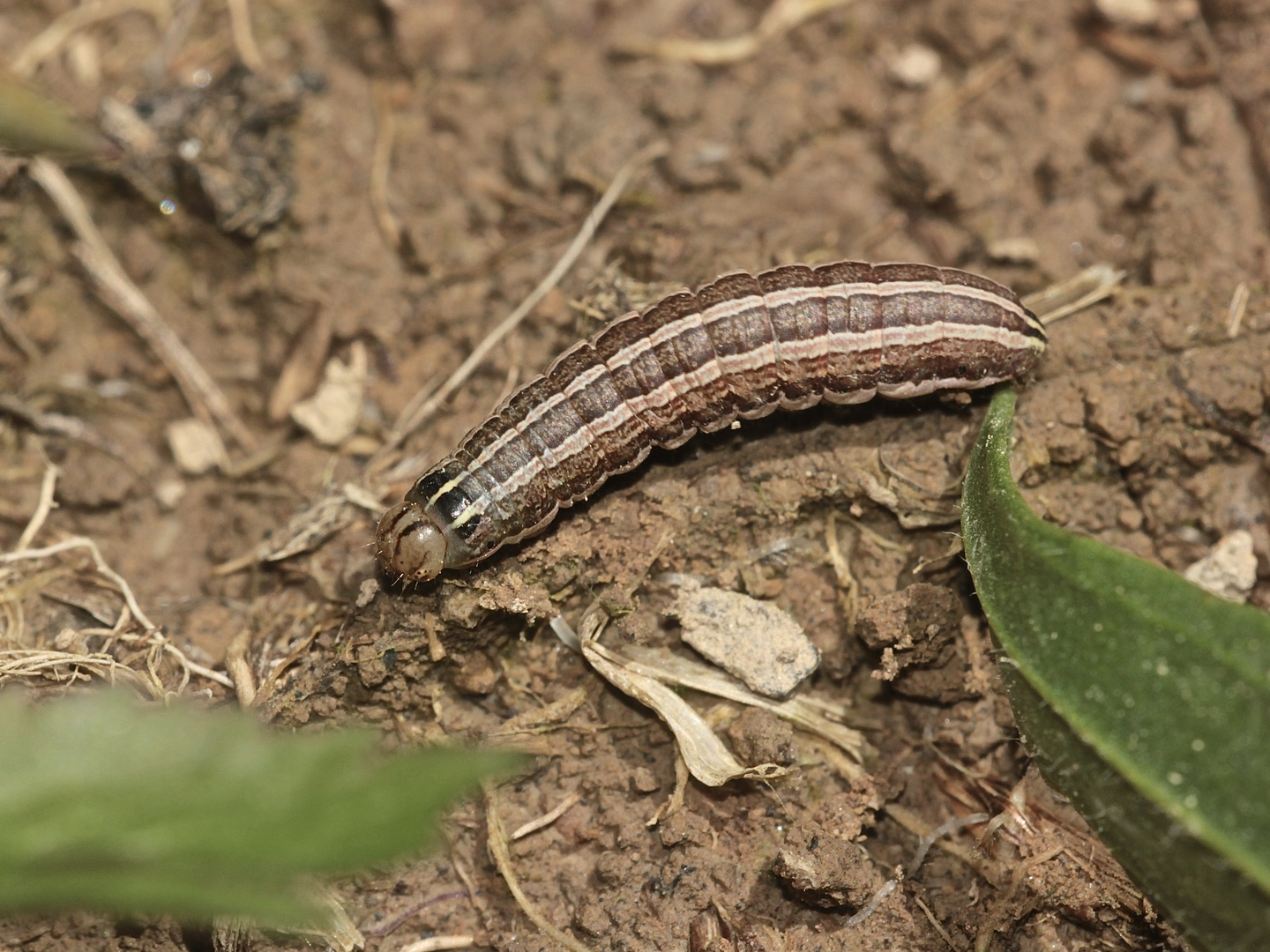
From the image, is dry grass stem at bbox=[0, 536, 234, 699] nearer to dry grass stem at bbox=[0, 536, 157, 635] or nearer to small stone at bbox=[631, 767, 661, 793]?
dry grass stem at bbox=[0, 536, 157, 635]

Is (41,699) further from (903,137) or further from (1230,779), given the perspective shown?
(903,137)

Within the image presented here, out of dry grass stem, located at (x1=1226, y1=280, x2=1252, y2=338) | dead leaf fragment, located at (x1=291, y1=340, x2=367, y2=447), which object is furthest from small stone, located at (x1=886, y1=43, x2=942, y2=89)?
dead leaf fragment, located at (x1=291, y1=340, x2=367, y2=447)

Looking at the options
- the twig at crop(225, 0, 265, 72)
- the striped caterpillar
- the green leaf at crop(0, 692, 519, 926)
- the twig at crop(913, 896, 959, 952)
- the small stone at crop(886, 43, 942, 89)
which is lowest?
the twig at crop(913, 896, 959, 952)

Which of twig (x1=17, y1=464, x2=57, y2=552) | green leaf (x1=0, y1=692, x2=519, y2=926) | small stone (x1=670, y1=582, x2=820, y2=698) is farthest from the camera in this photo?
twig (x1=17, y1=464, x2=57, y2=552)

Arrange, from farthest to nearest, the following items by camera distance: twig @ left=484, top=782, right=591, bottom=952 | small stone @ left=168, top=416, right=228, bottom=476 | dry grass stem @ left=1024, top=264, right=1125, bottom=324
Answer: small stone @ left=168, top=416, right=228, bottom=476 < dry grass stem @ left=1024, top=264, right=1125, bottom=324 < twig @ left=484, top=782, right=591, bottom=952

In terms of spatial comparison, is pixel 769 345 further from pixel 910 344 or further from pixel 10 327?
pixel 10 327

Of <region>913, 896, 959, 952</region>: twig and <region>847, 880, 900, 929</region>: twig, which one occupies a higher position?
<region>847, 880, 900, 929</region>: twig

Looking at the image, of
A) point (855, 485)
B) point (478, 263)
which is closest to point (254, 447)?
point (478, 263)
